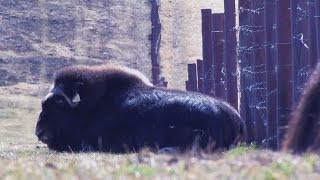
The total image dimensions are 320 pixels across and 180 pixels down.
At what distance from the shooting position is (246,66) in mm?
17031

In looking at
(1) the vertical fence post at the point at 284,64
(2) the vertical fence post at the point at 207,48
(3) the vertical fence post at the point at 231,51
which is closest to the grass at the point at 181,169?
(1) the vertical fence post at the point at 284,64

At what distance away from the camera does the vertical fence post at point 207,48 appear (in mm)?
19875

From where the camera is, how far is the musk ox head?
45.1ft

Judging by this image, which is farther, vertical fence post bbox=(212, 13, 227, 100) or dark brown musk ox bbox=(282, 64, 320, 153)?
vertical fence post bbox=(212, 13, 227, 100)

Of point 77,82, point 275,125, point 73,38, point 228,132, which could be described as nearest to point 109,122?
point 77,82

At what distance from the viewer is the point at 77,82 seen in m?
13.5

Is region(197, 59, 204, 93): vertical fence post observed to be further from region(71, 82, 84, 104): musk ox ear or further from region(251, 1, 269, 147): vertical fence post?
region(71, 82, 84, 104): musk ox ear

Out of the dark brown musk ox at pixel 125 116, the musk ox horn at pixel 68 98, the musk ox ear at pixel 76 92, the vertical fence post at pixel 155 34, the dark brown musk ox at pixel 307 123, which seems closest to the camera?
the dark brown musk ox at pixel 307 123

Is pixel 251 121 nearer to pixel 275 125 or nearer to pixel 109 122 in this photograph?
pixel 275 125

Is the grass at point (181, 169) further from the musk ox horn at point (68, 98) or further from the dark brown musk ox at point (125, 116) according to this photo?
the musk ox horn at point (68, 98)

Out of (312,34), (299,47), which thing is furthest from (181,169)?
(299,47)

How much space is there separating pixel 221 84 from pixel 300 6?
453cm

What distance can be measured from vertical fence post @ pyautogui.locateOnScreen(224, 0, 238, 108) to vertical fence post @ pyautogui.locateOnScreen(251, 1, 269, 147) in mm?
1082

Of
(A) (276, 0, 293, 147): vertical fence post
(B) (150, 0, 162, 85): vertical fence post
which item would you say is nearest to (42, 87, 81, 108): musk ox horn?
(A) (276, 0, 293, 147): vertical fence post
